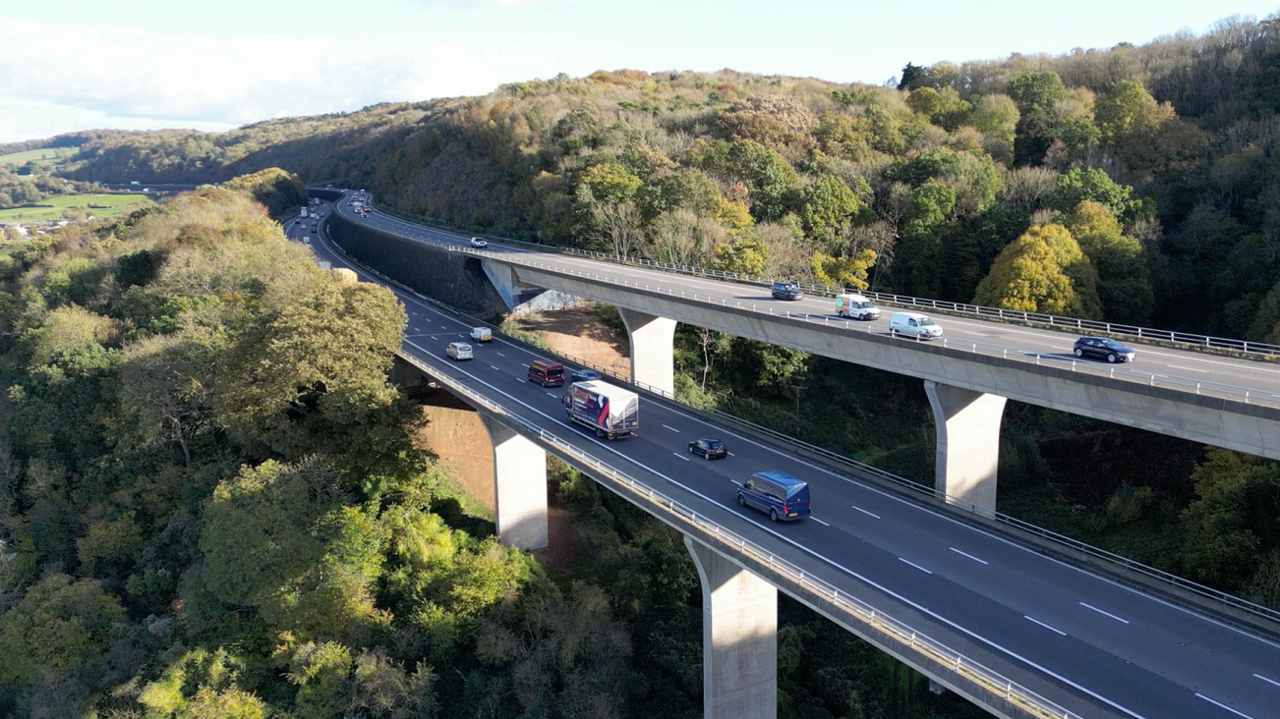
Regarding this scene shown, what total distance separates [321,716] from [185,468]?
2309 cm

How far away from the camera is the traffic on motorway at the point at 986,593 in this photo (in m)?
19.1

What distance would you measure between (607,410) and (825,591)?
16319mm

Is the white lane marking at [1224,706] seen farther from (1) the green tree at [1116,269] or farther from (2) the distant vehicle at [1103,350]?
(1) the green tree at [1116,269]

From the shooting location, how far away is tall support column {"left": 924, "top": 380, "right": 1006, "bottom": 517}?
31984 millimetres

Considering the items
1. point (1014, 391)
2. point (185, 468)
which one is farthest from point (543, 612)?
point (185, 468)

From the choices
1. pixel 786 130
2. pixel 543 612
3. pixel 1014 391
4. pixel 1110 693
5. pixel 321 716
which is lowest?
pixel 321 716

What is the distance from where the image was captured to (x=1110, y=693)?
18.9 m

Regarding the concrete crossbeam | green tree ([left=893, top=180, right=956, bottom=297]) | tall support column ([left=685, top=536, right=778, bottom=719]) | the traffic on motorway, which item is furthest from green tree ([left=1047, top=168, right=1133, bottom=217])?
tall support column ([left=685, top=536, right=778, bottom=719])

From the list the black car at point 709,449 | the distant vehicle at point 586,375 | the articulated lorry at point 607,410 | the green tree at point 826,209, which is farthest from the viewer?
the green tree at point 826,209

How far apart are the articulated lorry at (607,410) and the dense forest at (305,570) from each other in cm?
718

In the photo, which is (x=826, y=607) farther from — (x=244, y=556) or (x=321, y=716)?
(x=244, y=556)

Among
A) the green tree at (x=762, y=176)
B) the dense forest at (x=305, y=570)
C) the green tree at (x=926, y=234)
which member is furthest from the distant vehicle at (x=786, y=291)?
the green tree at (x=926, y=234)

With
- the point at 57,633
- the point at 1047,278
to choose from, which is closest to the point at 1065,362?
the point at 1047,278

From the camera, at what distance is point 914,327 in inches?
1351
